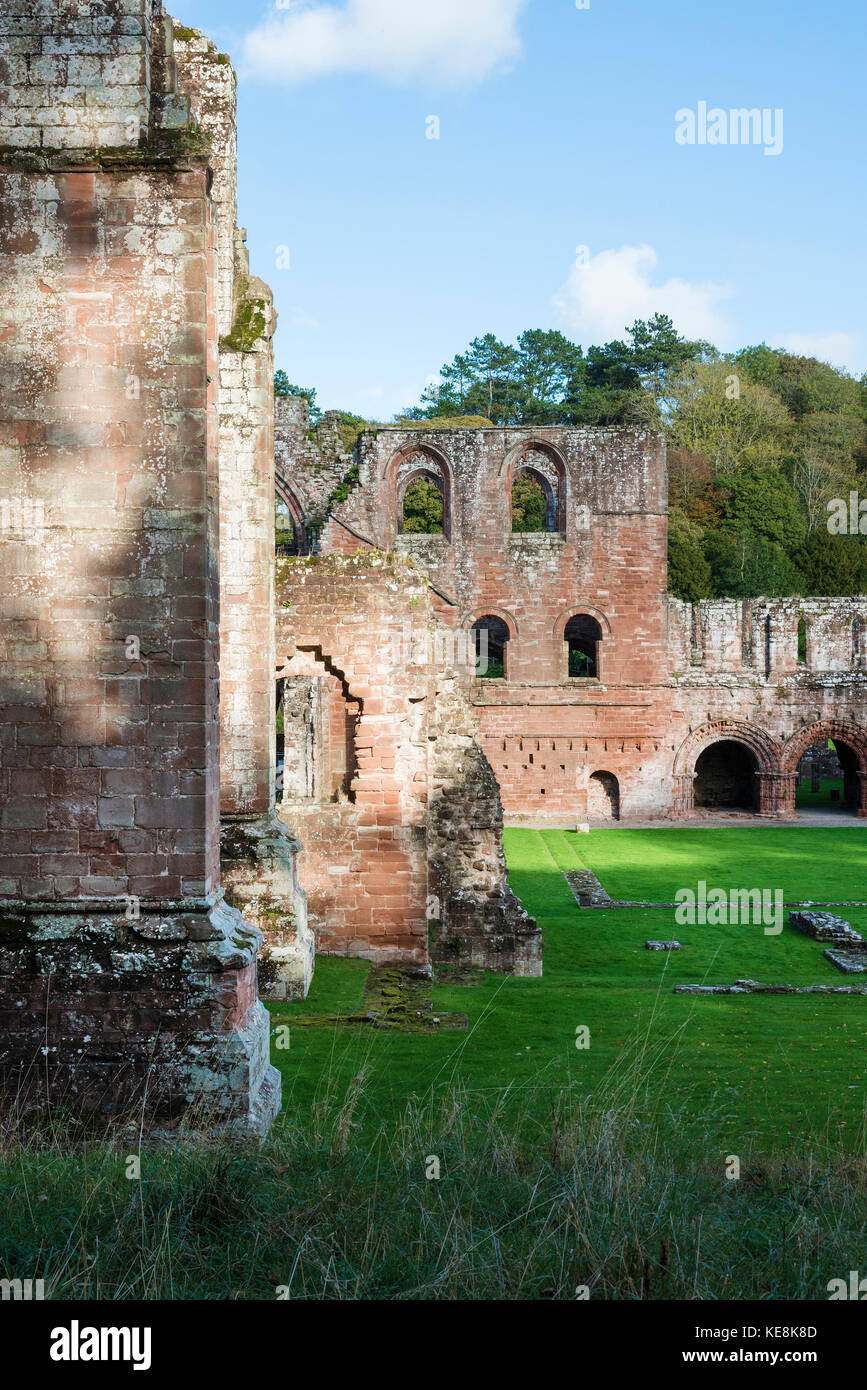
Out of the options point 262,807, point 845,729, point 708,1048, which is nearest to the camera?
point 708,1048

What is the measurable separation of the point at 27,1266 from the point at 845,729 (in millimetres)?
26853

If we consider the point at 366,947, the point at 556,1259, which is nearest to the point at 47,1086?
the point at 556,1259

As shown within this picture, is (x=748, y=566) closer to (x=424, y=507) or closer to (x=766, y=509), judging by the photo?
(x=766, y=509)

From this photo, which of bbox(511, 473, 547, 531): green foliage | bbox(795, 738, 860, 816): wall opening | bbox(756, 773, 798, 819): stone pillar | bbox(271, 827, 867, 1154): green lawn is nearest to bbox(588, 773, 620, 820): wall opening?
bbox(756, 773, 798, 819): stone pillar

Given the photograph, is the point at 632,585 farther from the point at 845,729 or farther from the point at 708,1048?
the point at 708,1048

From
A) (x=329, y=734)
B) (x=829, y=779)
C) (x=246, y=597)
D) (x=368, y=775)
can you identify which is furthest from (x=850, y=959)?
→ (x=829, y=779)

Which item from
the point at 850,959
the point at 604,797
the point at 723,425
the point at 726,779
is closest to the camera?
the point at 850,959

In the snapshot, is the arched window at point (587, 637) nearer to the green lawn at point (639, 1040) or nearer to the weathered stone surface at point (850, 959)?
the green lawn at point (639, 1040)

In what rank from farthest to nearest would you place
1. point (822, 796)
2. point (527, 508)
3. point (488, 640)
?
point (527, 508) < point (822, 796) < point (488, 640)

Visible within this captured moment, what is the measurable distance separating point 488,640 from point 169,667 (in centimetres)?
2662

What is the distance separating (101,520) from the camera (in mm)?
5617

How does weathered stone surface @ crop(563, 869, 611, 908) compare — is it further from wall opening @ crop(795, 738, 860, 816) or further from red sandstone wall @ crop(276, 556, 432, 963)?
wall opening @ crop(795, 738, 860, 816)

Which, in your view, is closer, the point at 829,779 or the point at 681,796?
the point at 681,796

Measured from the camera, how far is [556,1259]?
3.88 meters
